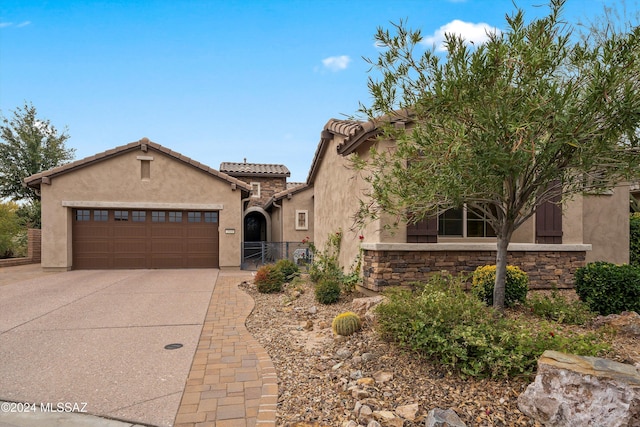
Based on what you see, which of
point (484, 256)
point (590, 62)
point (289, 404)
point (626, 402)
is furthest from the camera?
point (484, 256)

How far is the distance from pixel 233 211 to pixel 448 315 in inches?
436

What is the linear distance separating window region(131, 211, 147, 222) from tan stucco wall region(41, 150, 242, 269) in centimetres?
47

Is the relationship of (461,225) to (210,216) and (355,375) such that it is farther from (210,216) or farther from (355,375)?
(210,216)

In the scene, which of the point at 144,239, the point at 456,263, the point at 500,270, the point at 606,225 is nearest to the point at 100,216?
the point at 144,239

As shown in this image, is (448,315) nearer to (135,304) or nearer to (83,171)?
(135,304)

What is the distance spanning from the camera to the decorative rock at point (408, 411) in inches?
118

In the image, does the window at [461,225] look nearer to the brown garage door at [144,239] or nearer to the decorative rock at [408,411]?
the decorative rock at [408,411]

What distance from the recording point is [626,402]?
260 cm

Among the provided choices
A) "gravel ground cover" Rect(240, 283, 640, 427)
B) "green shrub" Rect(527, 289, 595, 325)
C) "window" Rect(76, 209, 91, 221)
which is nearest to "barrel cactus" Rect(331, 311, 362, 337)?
"gravel ground cover" Rect(240, 283, 640, 427)

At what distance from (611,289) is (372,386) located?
16.2 ft

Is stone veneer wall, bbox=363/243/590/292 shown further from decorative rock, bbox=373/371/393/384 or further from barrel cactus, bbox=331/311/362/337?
decorative rock, bbox=373/371/393/384

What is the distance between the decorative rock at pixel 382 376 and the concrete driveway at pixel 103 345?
79.3 inches

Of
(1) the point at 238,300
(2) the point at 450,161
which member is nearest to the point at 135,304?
(1) the point at 238,300

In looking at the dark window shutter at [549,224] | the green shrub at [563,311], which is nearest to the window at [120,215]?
the green shrub at [563,311]
